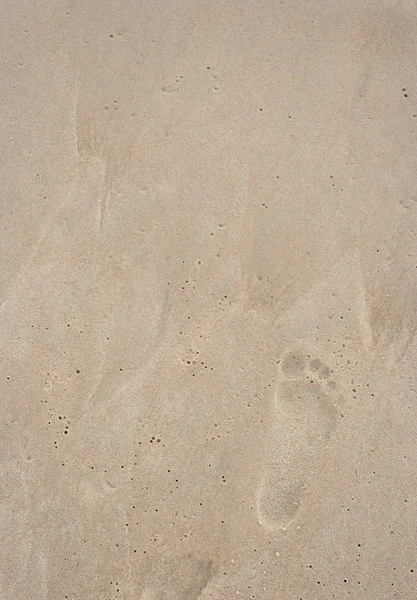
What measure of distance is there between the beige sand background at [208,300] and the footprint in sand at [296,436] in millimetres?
13

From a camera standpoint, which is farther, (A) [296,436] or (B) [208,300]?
(B) [208,300]

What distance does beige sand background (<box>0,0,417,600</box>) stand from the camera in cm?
319

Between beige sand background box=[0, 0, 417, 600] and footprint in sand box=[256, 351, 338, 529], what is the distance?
1 centimetres

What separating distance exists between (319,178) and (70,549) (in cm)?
288

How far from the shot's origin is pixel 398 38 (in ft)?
11.5

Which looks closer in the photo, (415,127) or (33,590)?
(33,590)

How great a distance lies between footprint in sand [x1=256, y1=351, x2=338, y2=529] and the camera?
125 inches

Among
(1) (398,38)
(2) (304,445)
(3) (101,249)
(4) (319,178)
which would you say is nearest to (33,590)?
(2) (304,445)

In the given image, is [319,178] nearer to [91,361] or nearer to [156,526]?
[91,361]

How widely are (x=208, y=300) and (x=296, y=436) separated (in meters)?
1.03

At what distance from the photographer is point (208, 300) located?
3.34 m

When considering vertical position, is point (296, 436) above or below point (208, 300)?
below

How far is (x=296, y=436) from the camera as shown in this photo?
10.6 feet

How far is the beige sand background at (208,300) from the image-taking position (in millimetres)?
3193
